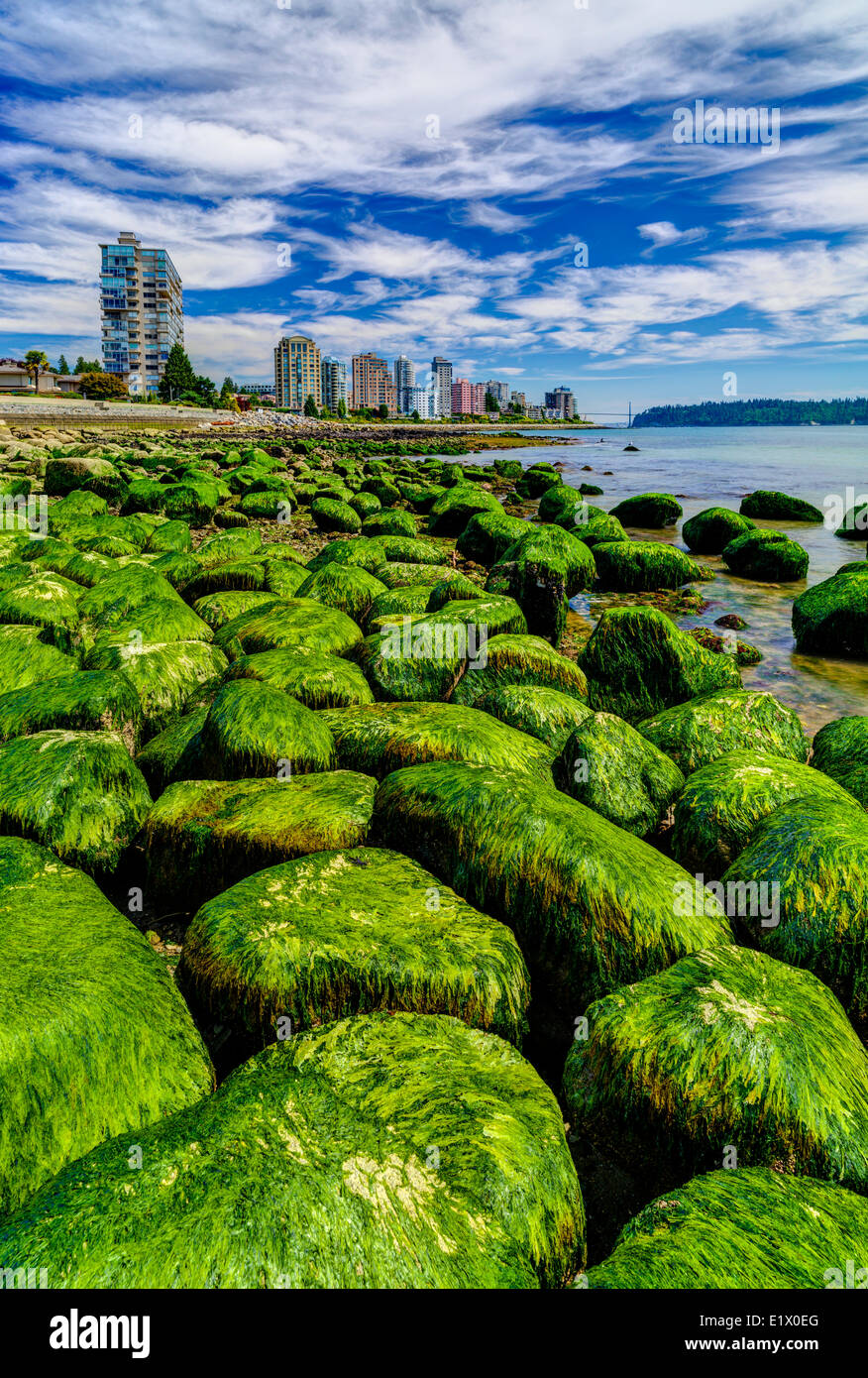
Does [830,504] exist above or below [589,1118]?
above

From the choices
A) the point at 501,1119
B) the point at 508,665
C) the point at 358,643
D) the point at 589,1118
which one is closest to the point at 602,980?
the point at 589,1118

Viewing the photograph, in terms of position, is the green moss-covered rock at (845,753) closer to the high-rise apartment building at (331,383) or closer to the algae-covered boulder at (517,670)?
the algae-covered boulder at (517,670)

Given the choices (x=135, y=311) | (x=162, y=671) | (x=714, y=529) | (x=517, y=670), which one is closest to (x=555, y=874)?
(x=517, y=670)

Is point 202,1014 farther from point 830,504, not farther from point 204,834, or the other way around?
point 830,504

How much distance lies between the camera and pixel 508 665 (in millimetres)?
7199

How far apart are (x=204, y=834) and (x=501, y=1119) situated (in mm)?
2380

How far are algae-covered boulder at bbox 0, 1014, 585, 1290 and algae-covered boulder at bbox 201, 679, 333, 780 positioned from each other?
8.08 ft

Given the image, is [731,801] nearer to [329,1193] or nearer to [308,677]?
[308,677]

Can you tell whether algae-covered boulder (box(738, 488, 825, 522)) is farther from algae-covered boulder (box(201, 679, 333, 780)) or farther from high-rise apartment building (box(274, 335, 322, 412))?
high-rise apartment building (box(274, 335, 322, 412))

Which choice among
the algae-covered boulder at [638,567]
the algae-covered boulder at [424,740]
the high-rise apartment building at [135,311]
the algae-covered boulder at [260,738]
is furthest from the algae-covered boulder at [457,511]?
the high-rise apartment building at [135,311]

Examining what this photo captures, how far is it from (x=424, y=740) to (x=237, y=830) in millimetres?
1550

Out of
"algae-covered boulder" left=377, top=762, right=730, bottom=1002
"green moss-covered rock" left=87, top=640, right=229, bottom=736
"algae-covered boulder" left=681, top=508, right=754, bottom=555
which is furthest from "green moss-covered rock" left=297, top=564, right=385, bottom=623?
"algae-covered boulder" left=681, top=508, right=754, bottom=555

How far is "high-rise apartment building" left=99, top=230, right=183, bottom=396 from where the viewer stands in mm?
126375

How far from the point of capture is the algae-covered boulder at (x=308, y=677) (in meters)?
6.18
